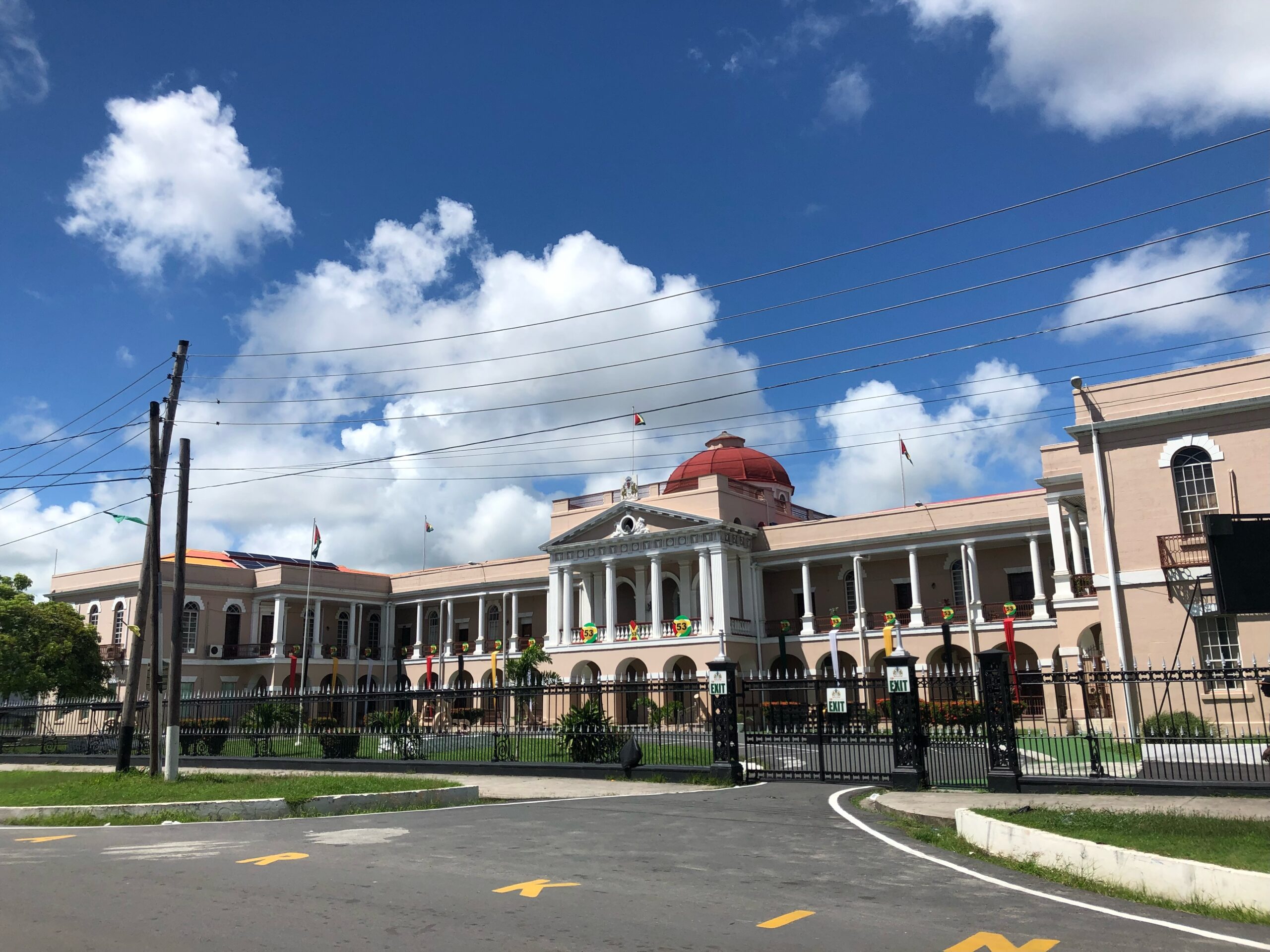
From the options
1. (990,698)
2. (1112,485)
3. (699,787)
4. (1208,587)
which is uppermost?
(1112,485)

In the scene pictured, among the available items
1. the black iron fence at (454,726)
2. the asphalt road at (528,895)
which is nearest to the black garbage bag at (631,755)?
the black iron fence at (454,726)

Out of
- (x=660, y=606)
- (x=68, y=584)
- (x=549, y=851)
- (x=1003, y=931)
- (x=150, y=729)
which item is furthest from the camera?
(x=68, y=584)

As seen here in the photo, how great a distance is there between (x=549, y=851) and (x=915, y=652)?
102 ft

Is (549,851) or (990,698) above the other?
(990,698)

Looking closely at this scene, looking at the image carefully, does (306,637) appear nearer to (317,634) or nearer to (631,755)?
(317,634)

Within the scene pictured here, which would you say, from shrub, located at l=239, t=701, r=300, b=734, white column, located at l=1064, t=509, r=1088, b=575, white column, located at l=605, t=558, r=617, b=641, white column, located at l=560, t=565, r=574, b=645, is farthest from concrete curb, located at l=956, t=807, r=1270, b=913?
white column, located at l=560, t=565, r=574, b=645

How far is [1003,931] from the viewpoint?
20.2ft

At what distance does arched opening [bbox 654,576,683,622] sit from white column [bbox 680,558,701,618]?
1.53m

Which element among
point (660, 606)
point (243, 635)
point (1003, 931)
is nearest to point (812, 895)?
point (1003, 931)

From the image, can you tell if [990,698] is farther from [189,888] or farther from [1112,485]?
[1112,485]

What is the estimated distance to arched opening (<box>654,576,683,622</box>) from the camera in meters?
46.4

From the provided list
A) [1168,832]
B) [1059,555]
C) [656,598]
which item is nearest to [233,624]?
[656,598]

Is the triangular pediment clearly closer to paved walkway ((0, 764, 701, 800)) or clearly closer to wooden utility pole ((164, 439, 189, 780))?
paved walkway ((0, 764, 701, 800))

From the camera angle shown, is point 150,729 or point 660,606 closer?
point 150,729
